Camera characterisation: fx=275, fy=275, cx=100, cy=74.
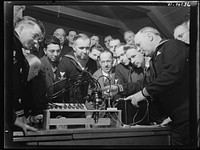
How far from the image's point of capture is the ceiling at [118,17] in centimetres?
167

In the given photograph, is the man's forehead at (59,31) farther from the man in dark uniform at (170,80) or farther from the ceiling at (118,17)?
the man in dark uniform at (170,80)

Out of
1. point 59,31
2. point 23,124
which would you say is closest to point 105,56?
point 59,31

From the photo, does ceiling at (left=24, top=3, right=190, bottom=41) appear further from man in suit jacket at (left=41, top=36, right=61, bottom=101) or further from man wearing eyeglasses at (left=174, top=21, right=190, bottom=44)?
man in suit jacket at (left=41, top=36, right=61, bottom=101)

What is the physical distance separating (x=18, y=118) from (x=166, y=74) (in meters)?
0.92

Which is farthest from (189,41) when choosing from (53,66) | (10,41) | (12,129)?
(12,129)

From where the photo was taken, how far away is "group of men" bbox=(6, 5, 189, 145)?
164cm

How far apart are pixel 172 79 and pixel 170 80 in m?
0.01

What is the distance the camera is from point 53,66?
1657 mm

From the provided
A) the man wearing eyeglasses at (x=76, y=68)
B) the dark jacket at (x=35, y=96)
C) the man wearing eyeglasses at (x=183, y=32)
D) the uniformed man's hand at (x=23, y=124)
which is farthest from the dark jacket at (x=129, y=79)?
the uniformed man's hand at (x=23, y=124)

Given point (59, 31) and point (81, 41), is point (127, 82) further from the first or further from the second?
point (59, 31)

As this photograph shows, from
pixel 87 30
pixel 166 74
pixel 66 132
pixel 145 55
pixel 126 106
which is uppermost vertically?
pixel 87 30

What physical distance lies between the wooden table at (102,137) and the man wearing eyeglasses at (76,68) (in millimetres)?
129

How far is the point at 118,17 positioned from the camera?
169cm

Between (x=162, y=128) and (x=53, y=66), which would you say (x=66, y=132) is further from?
(x=162, y=128)
